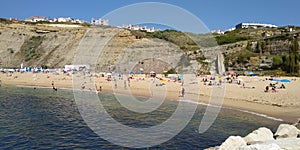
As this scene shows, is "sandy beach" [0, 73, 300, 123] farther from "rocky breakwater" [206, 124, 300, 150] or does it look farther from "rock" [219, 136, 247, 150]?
"rock" [219, 136, 247, 150]

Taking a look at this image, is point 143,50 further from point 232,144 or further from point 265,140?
point 232,144

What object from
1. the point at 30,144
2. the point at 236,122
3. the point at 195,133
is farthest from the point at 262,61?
the point at 30,144

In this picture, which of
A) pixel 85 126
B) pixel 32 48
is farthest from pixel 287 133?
pixel 32 48

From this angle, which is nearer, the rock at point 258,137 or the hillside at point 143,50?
the rock at point 258,137

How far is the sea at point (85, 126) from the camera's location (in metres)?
10.5

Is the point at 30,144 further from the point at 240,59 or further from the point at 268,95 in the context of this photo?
the point at 240,59

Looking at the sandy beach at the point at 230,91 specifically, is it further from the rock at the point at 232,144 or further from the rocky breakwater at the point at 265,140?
the rock at the point at 232,144

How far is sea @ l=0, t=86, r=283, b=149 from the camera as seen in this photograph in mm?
10461

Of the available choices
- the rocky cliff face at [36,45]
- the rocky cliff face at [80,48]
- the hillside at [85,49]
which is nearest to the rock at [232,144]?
the hillside at [85,49]

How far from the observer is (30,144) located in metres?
10.4

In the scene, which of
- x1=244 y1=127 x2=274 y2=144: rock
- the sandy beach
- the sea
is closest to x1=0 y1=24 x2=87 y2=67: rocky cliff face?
the sandy beach

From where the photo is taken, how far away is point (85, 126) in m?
13.5

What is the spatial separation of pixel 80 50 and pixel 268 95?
44.5m

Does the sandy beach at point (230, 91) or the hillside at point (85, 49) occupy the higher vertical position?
the hillside at point (85, 49)
